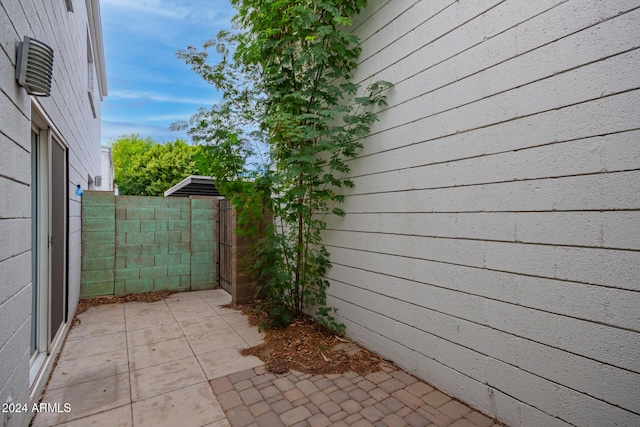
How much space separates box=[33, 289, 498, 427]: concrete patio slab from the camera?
6.36ft

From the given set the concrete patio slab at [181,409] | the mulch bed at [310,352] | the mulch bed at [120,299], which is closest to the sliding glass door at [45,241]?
the concrete patio slab at [181,409]

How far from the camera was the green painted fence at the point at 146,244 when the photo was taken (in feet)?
15.0

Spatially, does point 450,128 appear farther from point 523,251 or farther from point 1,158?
point 1,158

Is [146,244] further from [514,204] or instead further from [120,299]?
[514,204]

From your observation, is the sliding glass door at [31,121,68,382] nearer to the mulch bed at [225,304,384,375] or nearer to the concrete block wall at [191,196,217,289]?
the mulch bed at [225,304,384,375]

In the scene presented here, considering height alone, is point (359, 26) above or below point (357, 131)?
above

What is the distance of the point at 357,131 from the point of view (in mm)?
2854

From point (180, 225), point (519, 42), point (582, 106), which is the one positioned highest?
point (519, 42)

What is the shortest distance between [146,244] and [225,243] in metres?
1.25

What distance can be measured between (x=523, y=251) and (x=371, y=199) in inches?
54.8

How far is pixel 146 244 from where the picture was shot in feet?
16.2

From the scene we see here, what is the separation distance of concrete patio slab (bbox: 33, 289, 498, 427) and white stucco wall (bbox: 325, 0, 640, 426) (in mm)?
352

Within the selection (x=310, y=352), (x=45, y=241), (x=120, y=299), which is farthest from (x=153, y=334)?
(x=310, y=352)

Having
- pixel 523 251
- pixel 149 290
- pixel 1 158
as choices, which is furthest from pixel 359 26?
pixel 149 290
